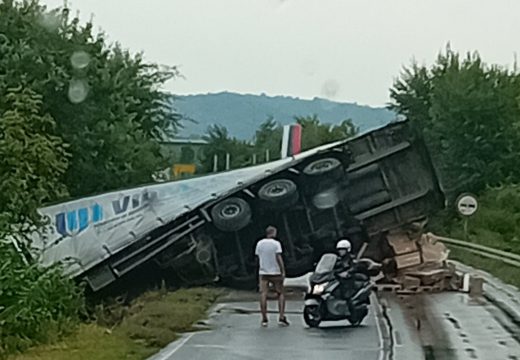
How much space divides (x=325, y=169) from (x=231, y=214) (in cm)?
233

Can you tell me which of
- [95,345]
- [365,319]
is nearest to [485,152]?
[365,319]

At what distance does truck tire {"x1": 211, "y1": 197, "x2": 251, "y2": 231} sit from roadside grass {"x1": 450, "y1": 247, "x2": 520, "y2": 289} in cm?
717

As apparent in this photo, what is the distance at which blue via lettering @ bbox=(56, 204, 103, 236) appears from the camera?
89.7 ft

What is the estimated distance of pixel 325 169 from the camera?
28484 mm

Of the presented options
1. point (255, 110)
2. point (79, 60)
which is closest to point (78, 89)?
point (79, 60)

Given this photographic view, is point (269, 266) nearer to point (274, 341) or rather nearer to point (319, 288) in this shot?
point (319, 288)

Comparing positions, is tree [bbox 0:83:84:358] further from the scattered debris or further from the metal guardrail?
the metal guardrail

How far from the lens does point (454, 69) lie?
59.0m

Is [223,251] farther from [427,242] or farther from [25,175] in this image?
[25,175]

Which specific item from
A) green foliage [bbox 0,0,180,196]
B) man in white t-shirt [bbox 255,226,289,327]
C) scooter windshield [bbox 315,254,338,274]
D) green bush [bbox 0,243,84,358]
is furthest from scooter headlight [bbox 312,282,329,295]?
green foliage [bbox 0,0,180,196]

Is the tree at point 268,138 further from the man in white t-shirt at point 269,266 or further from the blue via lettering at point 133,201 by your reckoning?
the man in white t-shirt at point 269,266

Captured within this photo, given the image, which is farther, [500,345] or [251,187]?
[251,187]

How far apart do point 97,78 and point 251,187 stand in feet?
31.4

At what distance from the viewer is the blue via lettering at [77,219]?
89.7 ft
